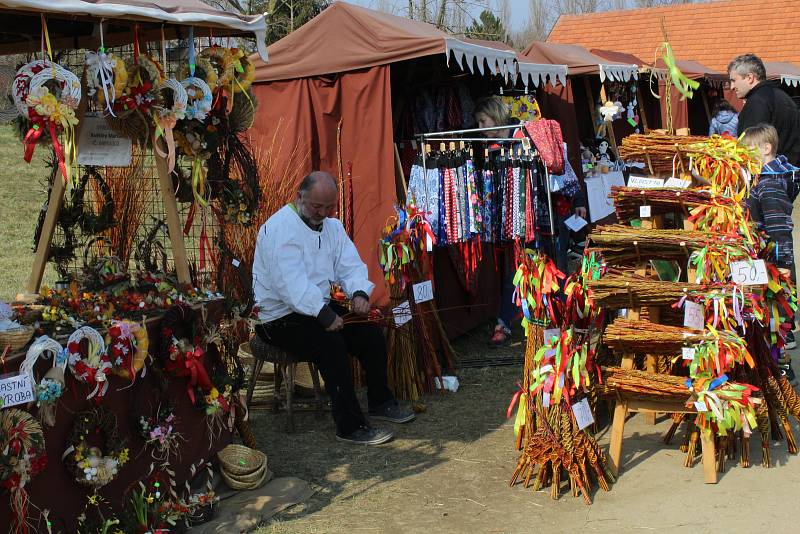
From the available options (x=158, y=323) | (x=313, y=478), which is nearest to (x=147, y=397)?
(x=158, y=323)

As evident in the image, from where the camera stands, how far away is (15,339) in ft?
9.81

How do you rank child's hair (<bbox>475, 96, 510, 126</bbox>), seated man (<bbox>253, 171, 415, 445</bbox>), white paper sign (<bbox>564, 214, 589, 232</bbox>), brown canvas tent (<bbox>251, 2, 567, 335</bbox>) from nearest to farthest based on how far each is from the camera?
seated man (<bbox>253, 171, 415, 445</bbox>) → brown canvas tent (<bbox>251, 2, 567, 335</bbox>) → child's hair (<bbox>475, 96, 510, 126</bbox>) → white paper sign (<bbox>564, 214, 589, 232</bbox>)

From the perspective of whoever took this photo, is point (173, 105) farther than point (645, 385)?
No

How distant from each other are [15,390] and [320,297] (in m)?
2.01

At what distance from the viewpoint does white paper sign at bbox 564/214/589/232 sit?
7.40 m

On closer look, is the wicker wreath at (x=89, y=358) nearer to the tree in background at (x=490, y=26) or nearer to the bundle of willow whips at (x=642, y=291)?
the bundle of willow whips at (x=642, y=291)

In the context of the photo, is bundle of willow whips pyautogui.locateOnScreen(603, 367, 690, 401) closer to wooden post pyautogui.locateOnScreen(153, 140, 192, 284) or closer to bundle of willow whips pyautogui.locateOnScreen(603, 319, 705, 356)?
bundle of willow whips pyautogui.locateOnScreen(603, 319, 705, 356)

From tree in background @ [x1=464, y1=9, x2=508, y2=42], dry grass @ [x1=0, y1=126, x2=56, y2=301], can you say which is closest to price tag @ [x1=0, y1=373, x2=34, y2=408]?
dry grass @ [x1=0, y1=126, x2=56, y2=301]

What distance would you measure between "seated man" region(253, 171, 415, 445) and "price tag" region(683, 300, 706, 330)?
171cm

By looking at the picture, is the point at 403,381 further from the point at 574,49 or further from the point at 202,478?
the point at 574,49

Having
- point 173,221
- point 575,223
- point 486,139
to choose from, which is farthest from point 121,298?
point 575,223

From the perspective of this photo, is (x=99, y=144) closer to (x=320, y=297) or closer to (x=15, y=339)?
(x=15, y=339)

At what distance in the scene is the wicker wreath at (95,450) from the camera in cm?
319

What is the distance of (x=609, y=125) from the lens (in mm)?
9297
